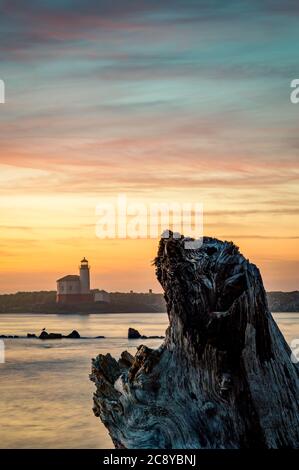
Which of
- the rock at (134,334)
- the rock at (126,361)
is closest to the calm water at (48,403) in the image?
the rock at (126,361)

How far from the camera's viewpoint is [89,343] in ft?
231

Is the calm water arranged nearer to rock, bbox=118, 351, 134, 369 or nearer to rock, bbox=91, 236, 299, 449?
rock, bbox=118, 351, 134, 369

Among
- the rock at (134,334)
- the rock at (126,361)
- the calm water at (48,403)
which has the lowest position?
the rock at (134,334)

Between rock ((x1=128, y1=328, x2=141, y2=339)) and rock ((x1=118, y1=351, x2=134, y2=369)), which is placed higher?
rock ((x1=118, y1=351, x2=134, y2=369))

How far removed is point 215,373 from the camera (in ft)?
18.2

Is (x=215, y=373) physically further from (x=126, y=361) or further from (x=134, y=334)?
(x=134, y=334)

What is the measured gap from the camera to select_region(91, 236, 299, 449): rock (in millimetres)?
5426

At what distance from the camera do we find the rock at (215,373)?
17.8 feet

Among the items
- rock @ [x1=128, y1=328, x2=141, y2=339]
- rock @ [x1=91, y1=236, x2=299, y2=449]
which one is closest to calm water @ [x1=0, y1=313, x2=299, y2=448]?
rock @ [x1=91, y1=236, x2=299, y2=449]

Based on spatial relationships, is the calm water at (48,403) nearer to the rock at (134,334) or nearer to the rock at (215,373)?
the rock at (215,373)

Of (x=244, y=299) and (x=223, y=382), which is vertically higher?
(x=244, y=299)
